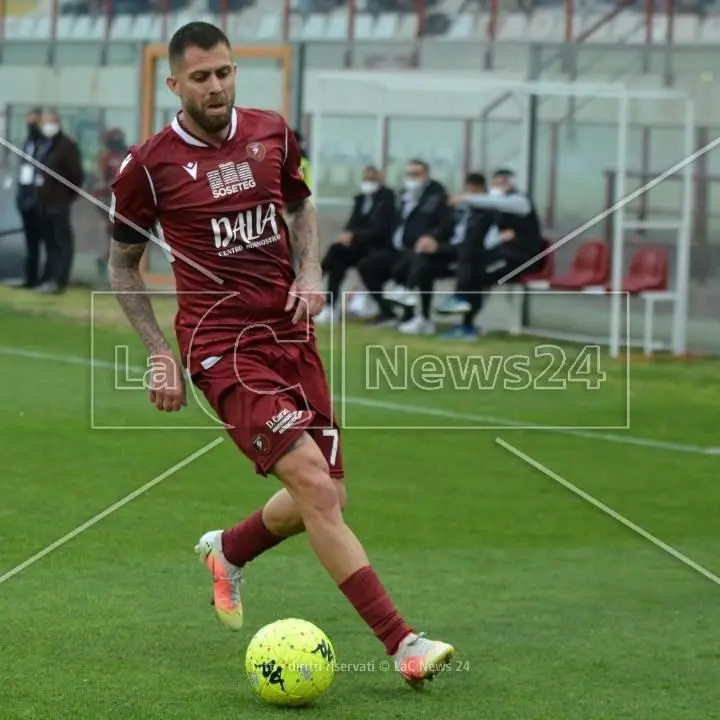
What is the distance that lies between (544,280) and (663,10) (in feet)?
21.8

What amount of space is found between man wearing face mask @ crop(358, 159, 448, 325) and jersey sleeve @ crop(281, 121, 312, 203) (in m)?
12.7

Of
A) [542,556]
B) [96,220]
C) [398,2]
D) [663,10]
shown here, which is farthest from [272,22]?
[542,556]

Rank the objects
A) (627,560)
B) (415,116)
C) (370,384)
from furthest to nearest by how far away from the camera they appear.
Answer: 1. (415,116)
2. (370,384)
3. (627,560)

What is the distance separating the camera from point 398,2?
27.5m

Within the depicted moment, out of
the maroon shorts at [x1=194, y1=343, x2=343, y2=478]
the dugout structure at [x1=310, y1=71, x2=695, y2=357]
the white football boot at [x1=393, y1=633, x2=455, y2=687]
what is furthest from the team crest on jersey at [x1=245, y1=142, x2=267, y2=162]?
the dugout structure at [x1=310, y1=71, x2=695, y2=357]

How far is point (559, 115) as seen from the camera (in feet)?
73.8

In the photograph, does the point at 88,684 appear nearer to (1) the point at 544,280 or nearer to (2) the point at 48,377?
(2) the point at 48,377

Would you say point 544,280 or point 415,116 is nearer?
point 544,280

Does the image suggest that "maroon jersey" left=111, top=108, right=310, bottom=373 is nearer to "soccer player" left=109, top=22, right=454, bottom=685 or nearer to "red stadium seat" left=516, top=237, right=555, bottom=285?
"soccer player" left=109, top=22, right=454, bottom=685

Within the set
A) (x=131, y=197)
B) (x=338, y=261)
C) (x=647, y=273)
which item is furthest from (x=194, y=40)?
(x=338, y=261)

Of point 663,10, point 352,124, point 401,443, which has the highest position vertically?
point 663,10

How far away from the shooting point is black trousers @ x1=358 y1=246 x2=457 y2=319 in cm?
1969

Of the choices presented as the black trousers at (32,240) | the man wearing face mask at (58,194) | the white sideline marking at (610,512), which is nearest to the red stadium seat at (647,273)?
the white sideline marking at (610,512)

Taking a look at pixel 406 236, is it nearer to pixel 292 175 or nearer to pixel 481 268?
pixel 481 268
